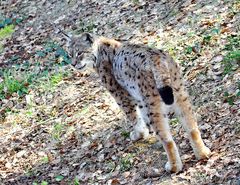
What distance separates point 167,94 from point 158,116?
0.45 m

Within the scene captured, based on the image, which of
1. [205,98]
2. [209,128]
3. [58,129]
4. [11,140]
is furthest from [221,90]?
[11,140]

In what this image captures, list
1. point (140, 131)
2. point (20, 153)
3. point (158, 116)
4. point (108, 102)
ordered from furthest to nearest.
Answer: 1. point (108, 102)
2. point (20, 153)
3. point (140, 131)
4. point (158, 116)

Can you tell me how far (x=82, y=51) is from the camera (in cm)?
680

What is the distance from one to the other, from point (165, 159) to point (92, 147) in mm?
1267

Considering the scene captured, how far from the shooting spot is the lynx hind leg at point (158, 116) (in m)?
5.21

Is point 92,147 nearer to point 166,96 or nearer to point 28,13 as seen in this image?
point 166,96

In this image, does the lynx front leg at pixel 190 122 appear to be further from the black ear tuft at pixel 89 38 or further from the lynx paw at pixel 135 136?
the black ear tuft at pixel 89 38

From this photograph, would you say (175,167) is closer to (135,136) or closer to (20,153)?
(135,136)

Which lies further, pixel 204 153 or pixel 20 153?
pixel 20 153

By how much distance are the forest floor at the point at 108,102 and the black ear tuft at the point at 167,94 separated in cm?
84

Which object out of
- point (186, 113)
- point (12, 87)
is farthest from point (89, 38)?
point (12, 87)

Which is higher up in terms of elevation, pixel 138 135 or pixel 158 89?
pixel 158 89

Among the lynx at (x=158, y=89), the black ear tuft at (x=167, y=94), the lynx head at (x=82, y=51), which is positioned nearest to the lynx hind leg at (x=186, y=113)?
the lynx at (x=158, y=89)

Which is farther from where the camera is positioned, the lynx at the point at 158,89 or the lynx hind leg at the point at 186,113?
the lynx hind leg at the point at 186,113
